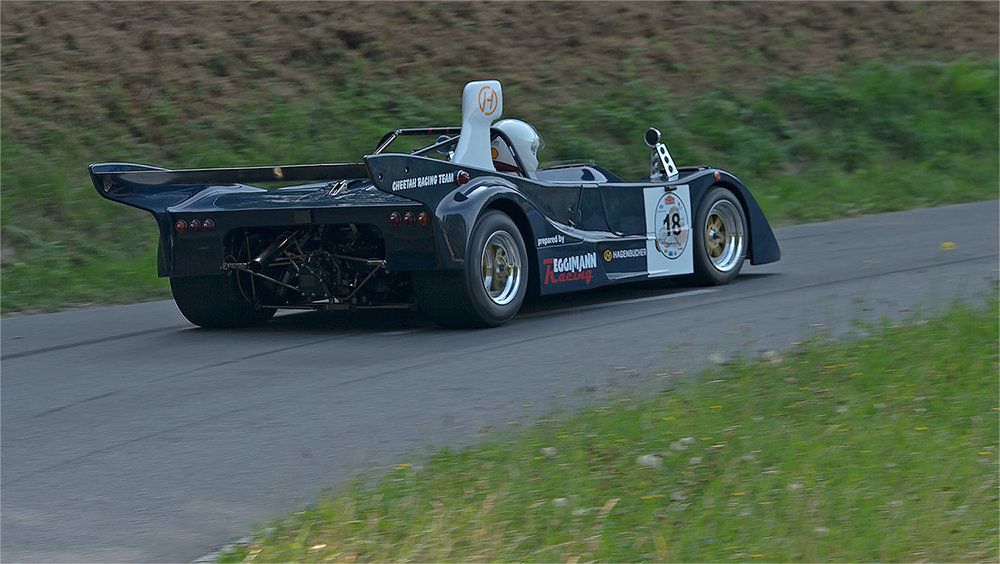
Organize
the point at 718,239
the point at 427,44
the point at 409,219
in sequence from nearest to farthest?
the point at 409,219 → the point at 718,239 → the point at 427,44

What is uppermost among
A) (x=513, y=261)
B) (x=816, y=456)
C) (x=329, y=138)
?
(x=329, y=138)

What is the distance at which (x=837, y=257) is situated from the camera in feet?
36.7

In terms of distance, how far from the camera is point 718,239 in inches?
390

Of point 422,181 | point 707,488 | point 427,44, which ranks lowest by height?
point 707,488

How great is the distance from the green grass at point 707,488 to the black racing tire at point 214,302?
141 inches

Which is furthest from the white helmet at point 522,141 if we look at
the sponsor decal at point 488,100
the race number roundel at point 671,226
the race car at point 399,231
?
the race number roundel at point 671,226

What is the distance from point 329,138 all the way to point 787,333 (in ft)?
32.3

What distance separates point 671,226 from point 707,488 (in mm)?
5356

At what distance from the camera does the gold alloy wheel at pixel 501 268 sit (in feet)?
25.7

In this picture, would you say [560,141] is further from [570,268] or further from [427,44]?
[570,268]

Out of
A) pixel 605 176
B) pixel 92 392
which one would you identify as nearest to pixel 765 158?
pixel 605 176

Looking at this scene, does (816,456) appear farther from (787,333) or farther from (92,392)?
(92,392)

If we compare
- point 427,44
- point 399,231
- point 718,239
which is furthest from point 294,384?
point 427,44

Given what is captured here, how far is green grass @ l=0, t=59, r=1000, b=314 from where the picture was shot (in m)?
12.6
